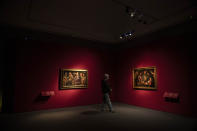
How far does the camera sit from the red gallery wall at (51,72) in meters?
6.74

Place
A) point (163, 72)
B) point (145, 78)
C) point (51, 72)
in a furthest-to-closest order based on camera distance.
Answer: point (145, 78) → point (51, 72) → point (163, 72)

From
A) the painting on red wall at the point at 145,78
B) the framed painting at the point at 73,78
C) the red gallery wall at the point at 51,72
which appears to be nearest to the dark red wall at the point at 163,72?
the painting on red wall at the point at 145,78

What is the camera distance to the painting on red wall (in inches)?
287

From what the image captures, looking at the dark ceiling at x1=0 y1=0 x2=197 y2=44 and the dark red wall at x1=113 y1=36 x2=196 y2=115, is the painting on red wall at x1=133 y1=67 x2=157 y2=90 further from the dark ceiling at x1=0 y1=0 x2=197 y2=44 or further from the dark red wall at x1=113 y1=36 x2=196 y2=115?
the dark ceiling at x1=0 y1=0 x2=197 y2=44

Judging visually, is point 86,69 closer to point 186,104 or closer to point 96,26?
point 96,26

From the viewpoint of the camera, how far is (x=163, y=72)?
6.89m

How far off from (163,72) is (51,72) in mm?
5652

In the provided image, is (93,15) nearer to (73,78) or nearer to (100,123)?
(73,78)

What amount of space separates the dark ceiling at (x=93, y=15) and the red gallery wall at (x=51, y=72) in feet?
3.20

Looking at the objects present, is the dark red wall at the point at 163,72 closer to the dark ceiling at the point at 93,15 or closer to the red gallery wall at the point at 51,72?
the dark ceiling at the point at 93,15

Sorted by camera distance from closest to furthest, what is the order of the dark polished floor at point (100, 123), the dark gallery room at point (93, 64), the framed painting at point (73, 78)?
the dark polished floor at point (100, 123), the dark gallery room at point (93, 64), the framed painting at point (73, 78)

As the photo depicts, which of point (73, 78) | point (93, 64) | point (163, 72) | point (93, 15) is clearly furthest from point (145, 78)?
point (93, 15)

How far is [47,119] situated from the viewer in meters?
5.71

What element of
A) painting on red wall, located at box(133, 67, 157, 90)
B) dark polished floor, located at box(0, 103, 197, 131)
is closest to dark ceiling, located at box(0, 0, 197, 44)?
painting on red wall, located at box(133, 67, 157, 90)
